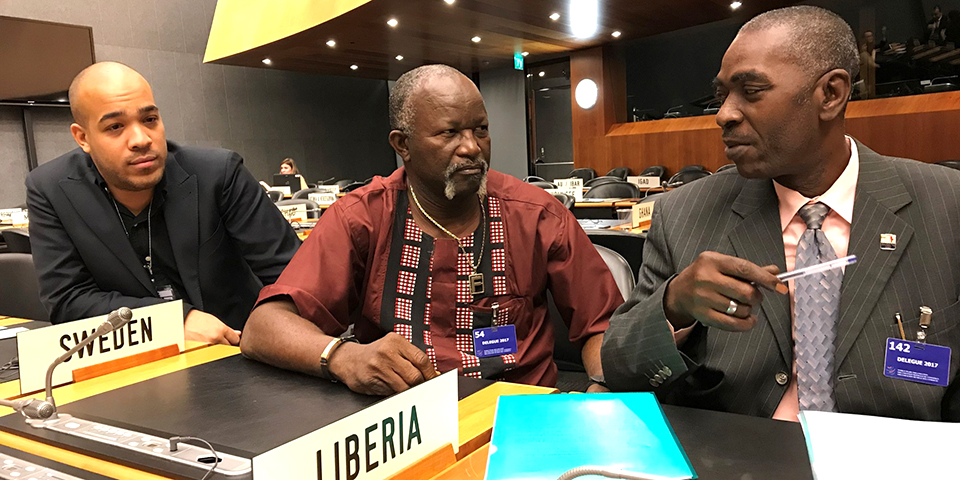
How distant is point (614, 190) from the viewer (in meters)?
6.55

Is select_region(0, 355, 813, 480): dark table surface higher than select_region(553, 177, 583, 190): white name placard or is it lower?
lower

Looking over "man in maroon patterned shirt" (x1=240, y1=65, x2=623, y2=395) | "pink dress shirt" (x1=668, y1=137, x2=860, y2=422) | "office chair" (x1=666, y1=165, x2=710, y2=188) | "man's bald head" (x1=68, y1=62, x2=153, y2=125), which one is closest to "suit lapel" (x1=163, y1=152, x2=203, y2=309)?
"man's bald head" (x1=68, y1=62, x2=153, y2=125)

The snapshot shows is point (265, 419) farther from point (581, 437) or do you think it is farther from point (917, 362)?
point (917, 362)

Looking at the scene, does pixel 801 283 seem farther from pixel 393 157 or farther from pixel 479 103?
pixel 393 157

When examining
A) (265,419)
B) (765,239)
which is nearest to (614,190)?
(765,239)

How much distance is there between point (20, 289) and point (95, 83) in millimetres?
1072

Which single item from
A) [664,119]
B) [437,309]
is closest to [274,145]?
[664,119]

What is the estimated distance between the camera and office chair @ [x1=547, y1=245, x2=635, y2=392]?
1.84 m

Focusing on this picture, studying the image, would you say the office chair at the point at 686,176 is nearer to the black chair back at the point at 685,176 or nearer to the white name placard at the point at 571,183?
the black chair back at the point at 685,176

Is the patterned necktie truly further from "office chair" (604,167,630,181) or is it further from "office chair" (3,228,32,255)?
"office chair" (604,167,630,181)

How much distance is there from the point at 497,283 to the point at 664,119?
10255mm

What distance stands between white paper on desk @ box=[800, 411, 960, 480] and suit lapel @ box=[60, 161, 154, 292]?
6.63 feet

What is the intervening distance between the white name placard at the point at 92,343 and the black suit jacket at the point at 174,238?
47 cm

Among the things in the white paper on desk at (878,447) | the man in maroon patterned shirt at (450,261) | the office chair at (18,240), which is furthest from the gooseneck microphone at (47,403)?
the office chair at (18,240)
